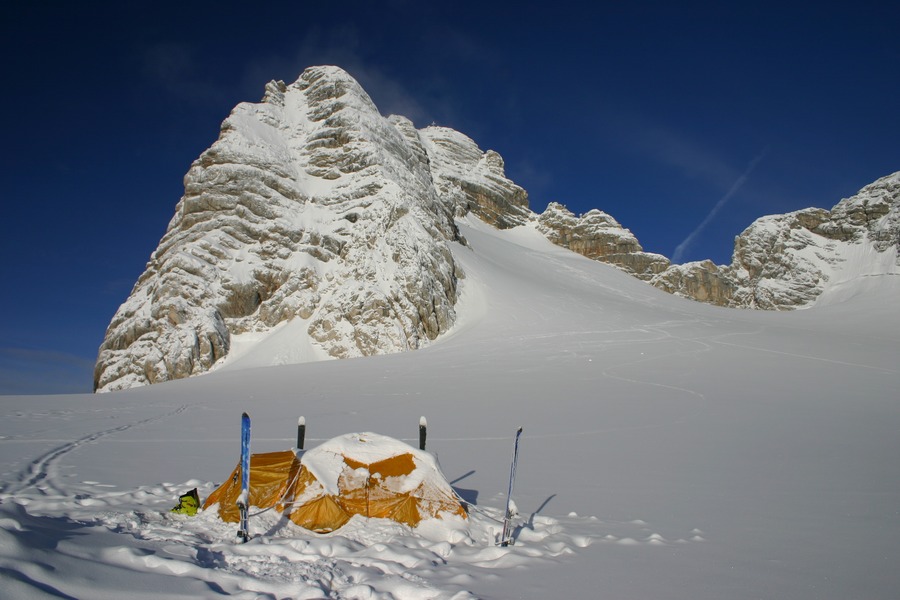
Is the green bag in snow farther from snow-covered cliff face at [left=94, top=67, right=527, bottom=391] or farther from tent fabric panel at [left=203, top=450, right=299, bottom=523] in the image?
snow-covered cliff face at [left=94, top=67, right=527, bottom=391]

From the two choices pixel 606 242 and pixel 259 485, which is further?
pixel 606 242

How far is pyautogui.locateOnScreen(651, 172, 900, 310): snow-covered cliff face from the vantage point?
102 metres

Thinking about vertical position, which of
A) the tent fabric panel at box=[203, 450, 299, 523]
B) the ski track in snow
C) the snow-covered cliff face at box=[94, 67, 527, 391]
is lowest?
the ski track in snow

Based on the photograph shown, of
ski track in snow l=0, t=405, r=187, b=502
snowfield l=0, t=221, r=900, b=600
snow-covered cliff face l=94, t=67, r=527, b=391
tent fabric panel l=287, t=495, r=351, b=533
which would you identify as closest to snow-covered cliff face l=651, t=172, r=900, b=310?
snow-covered cliff face l=94, t=67, r=527, b=391

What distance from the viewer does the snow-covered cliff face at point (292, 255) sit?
43250 millimetres

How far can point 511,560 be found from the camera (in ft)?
15.6

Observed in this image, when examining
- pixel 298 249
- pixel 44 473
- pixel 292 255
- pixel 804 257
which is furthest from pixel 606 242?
pixel 44 473

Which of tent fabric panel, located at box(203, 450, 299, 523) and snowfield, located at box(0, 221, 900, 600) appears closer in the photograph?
snowfield, located at box(0, 221, 900, 600)

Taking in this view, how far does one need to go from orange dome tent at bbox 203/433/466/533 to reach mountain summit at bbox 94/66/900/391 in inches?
1410

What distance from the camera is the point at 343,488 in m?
5.56

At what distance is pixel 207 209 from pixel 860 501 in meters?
56.4

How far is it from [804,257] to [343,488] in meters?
132

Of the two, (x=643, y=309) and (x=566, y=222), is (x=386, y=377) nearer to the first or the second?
(x=643, y=309)

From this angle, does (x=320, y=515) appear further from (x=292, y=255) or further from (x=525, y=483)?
(x=292, y=255)
